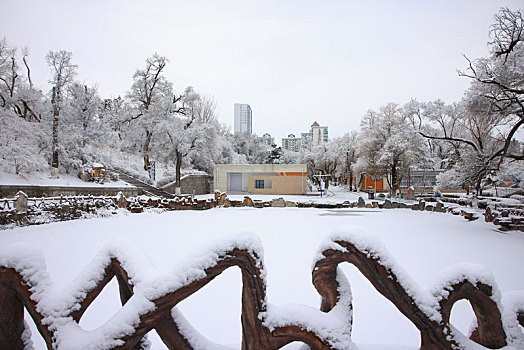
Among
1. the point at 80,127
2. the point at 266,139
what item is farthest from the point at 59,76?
the point at 266,139

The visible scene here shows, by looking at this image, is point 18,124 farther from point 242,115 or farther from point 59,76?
point 242,115

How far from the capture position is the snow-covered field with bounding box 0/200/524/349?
232cm

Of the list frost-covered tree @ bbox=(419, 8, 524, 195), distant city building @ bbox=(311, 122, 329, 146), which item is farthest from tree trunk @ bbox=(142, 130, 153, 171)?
distant city building @ bbox=(311, 122, 329, 146)

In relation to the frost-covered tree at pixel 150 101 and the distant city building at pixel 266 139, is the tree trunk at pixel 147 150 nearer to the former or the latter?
the frost-covered tree at pixel 150 101

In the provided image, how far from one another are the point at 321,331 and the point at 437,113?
2598cm

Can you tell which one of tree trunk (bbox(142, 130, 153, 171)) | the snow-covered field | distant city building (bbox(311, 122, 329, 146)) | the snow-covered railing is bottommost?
the snow-covered field

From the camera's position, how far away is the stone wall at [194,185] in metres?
25.7

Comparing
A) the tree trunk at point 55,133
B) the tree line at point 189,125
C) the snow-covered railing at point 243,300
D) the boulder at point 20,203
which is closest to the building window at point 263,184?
the tree line at point 189,125

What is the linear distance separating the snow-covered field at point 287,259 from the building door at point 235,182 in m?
19.0

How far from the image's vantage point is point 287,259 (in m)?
4.61

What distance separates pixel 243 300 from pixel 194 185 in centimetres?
2926

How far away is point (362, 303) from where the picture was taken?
9.66ft

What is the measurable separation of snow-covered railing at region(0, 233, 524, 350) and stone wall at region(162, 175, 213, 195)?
81.7 feet

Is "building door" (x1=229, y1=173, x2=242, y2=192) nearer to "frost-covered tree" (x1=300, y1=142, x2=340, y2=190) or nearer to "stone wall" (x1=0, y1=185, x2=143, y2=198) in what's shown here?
"stone wall" (x1=0, y1=185, x2=143, y2=198)
